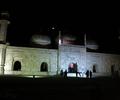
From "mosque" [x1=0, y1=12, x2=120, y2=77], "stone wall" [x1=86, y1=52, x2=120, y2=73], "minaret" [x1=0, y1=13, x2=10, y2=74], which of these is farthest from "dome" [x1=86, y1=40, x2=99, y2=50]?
"minaret" [x1=0, y1=13, x2=10, y2=74]

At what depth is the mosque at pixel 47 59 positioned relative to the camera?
33938mm

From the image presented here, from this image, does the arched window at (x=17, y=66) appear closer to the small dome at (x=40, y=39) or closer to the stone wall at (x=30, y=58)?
the stone wall at (x=30, y=58)

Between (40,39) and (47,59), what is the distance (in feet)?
14.7

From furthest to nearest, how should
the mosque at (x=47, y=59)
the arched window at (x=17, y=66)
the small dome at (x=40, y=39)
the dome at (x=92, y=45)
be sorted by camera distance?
the dome at (x=92, y=45), the small dome at (x=40, y=39), the arched window at (x=17, y=66), the mosque at (x=47, y=59)

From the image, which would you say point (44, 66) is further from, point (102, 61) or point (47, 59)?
point (102, 61)

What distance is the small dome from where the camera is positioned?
38062 millimetres

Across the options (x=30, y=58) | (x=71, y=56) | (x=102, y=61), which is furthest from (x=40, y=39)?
(x=102, y=61)

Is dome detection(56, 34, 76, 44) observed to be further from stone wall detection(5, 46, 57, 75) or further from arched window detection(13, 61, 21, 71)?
arched window detection(13, 61, 21, 71)

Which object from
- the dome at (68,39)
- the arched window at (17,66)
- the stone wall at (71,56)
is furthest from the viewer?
the dome at (68,39)

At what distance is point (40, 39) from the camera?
126ft

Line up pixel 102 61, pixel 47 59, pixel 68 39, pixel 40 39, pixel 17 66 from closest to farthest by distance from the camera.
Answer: pixel 17 66, pixel 47 59, pixel 40 39, pixel 68 39, pixel 102 61

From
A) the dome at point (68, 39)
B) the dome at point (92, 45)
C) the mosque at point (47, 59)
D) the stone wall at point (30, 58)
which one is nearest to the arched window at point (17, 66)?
the mosque at point (47, 59)

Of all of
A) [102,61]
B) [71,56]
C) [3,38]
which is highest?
[3,38]

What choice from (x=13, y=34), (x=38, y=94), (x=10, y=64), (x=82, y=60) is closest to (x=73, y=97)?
(x=38, y=94)
